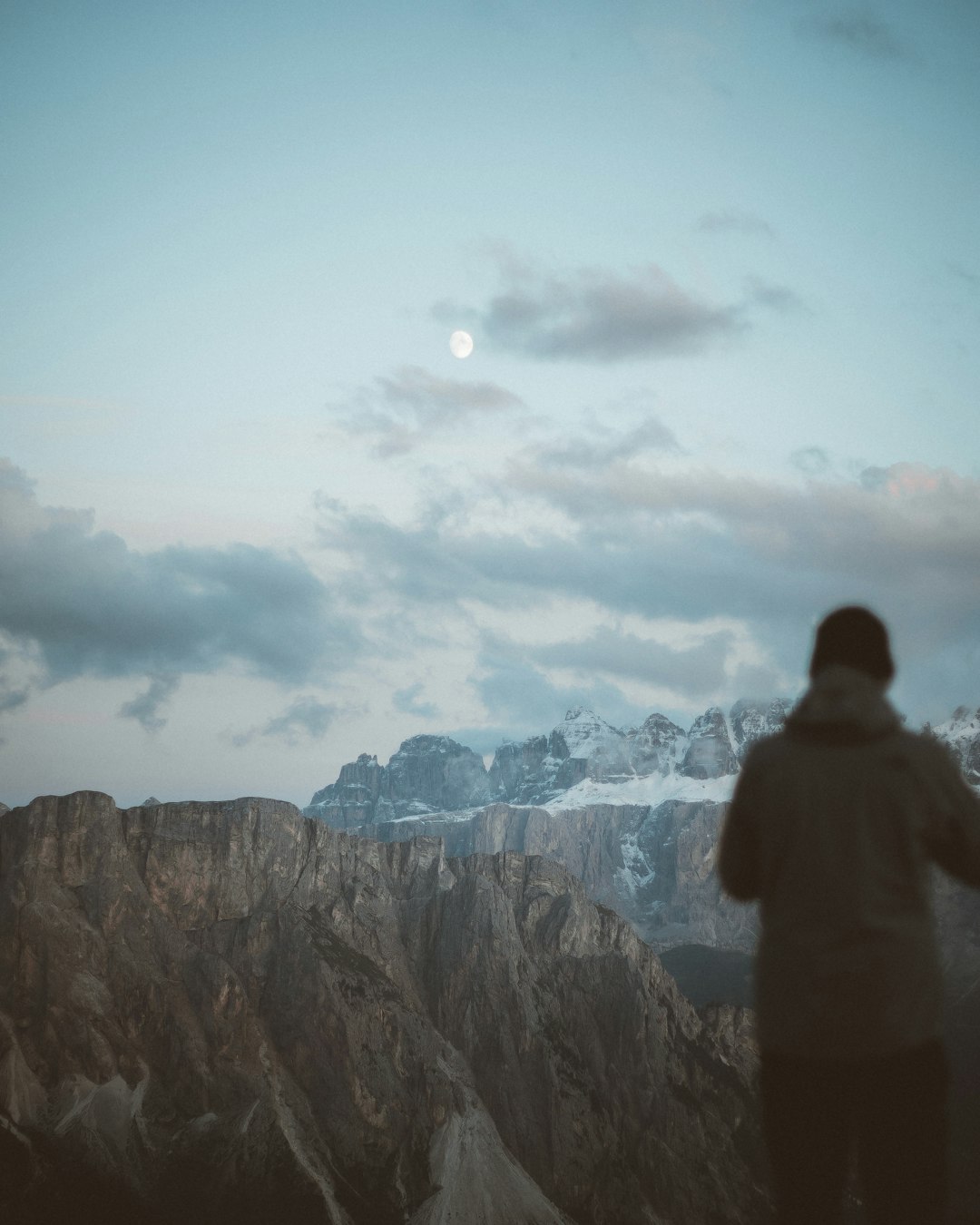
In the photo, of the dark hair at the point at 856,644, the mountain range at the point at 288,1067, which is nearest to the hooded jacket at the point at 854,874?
the dark hair at the point at 856,644

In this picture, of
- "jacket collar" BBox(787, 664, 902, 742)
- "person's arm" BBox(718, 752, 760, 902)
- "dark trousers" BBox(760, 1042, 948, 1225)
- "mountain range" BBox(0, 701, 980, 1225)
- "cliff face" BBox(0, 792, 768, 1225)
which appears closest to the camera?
"dark trousers" BBox(760, 1042, 948, 1225)

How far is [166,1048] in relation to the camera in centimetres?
15512

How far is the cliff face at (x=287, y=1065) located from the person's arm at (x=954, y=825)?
510 ft

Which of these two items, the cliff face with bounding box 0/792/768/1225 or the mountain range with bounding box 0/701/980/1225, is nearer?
the mountain range with bounding box 0/701/980/1225

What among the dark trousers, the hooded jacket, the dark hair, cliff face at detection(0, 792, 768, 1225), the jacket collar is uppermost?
the dark hair

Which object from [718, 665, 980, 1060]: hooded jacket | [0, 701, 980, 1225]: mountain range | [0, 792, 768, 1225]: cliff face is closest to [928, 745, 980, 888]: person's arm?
[718, 665, 980, 1060]: hooded jacket

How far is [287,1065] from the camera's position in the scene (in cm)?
16350

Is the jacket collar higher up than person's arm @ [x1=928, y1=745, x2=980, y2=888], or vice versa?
the jacket collar

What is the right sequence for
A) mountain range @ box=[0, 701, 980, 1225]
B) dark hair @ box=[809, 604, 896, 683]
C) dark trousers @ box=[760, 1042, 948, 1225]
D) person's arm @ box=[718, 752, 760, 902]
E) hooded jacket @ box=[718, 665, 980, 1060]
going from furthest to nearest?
1. mountain range @ box=[0, 701, 980, 1225]
2. dark hair @ box=[809, 604, 896, 683]
3. person's arm @ box=[718, 752, 760, 902]
4. hooded jacket @ box=[718, 665, 980, 1060]
5. dark trousers @ box=[760, 1042, 948, 1225]

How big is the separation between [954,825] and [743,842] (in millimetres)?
1167

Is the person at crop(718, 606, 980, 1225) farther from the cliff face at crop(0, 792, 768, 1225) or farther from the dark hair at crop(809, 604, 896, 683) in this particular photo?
the cliff face at crop(0, 792, 768, 1225)

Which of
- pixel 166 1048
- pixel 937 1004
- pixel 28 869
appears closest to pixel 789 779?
→ pixel 937 1004

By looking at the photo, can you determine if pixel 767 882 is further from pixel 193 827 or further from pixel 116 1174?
pixel 193 827

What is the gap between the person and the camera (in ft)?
19.5
